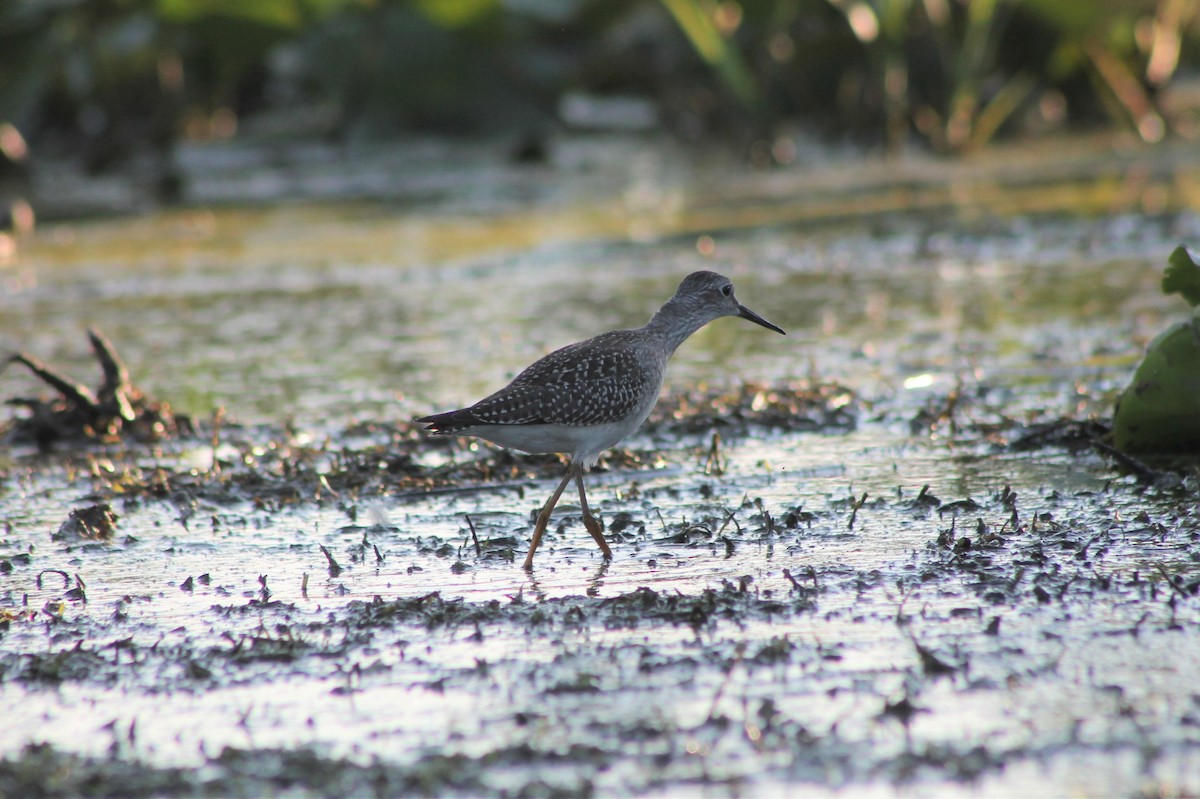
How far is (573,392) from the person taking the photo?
223 inches

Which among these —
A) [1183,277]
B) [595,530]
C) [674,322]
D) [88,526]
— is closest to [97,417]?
Result: [88,526]

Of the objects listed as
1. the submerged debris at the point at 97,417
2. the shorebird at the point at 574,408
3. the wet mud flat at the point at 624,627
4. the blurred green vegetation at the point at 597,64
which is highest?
the blurred green vegetation at the point at 597,64

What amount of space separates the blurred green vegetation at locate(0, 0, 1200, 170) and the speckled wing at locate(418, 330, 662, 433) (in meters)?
11.4

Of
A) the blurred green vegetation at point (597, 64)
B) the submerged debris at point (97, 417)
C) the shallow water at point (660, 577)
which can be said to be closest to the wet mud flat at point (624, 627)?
the shallow water at point (660, 577)

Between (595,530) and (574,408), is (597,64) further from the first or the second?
(595,530)

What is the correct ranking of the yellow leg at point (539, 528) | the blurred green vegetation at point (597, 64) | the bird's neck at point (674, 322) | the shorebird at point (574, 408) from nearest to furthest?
1. the yellow leg at point (539, 528)
2. the shorebird at point (574, 408)
3. the bird's neck at point (674, 322)
4. the blurred green vegetation at point (597, 64)

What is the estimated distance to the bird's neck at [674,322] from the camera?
6.46 metres

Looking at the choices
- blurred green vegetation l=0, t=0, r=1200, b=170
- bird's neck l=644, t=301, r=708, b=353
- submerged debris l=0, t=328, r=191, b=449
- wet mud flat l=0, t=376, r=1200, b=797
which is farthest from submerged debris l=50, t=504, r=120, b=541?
blurred green vegetation l=0, t=0, r=1200, b=170

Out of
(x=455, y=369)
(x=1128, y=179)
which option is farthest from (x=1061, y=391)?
(x=1128, y=179)

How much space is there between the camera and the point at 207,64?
19.8m

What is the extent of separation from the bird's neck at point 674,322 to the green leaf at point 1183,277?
1.85 meters

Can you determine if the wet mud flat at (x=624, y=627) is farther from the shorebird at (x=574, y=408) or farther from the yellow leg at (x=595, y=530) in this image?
the shorebird at (x=574, y=408)

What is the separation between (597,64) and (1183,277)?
48.1 ft

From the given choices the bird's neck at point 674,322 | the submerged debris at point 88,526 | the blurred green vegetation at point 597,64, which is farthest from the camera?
the blurred green vegetation at point 597,64
